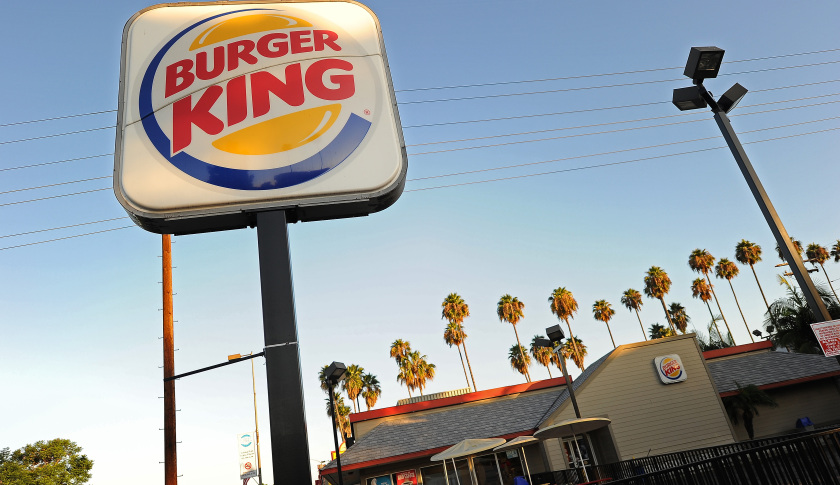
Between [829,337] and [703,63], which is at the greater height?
[703,63]

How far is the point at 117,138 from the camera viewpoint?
4.91m

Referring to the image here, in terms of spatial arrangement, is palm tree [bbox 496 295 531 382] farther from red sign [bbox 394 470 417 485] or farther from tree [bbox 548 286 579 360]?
red sign [bbox 394 470 417 485]

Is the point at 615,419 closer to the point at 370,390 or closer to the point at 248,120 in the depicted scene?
the point at 248,120

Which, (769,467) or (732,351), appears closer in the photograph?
(769,467)

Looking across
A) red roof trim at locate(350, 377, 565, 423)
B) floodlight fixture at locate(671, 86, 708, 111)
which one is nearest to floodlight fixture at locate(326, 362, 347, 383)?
floodlight fixture at locate(671, 86, 708, 111)

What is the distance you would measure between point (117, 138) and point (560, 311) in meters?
58.6

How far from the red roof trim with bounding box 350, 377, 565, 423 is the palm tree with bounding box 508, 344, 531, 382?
1499 inches

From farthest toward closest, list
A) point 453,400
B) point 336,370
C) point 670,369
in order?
point 453,400 < point 670,369 < point 336,370

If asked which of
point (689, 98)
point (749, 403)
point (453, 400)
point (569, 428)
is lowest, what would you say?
point (749, 403)

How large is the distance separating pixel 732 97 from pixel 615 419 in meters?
16.0

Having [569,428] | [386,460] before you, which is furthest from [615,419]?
[386,460]

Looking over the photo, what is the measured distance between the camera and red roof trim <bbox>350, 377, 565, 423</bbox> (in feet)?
82.7

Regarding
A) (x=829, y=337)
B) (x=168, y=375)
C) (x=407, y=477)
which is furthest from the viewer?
(x=407, y=477)

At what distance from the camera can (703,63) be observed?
773cm
